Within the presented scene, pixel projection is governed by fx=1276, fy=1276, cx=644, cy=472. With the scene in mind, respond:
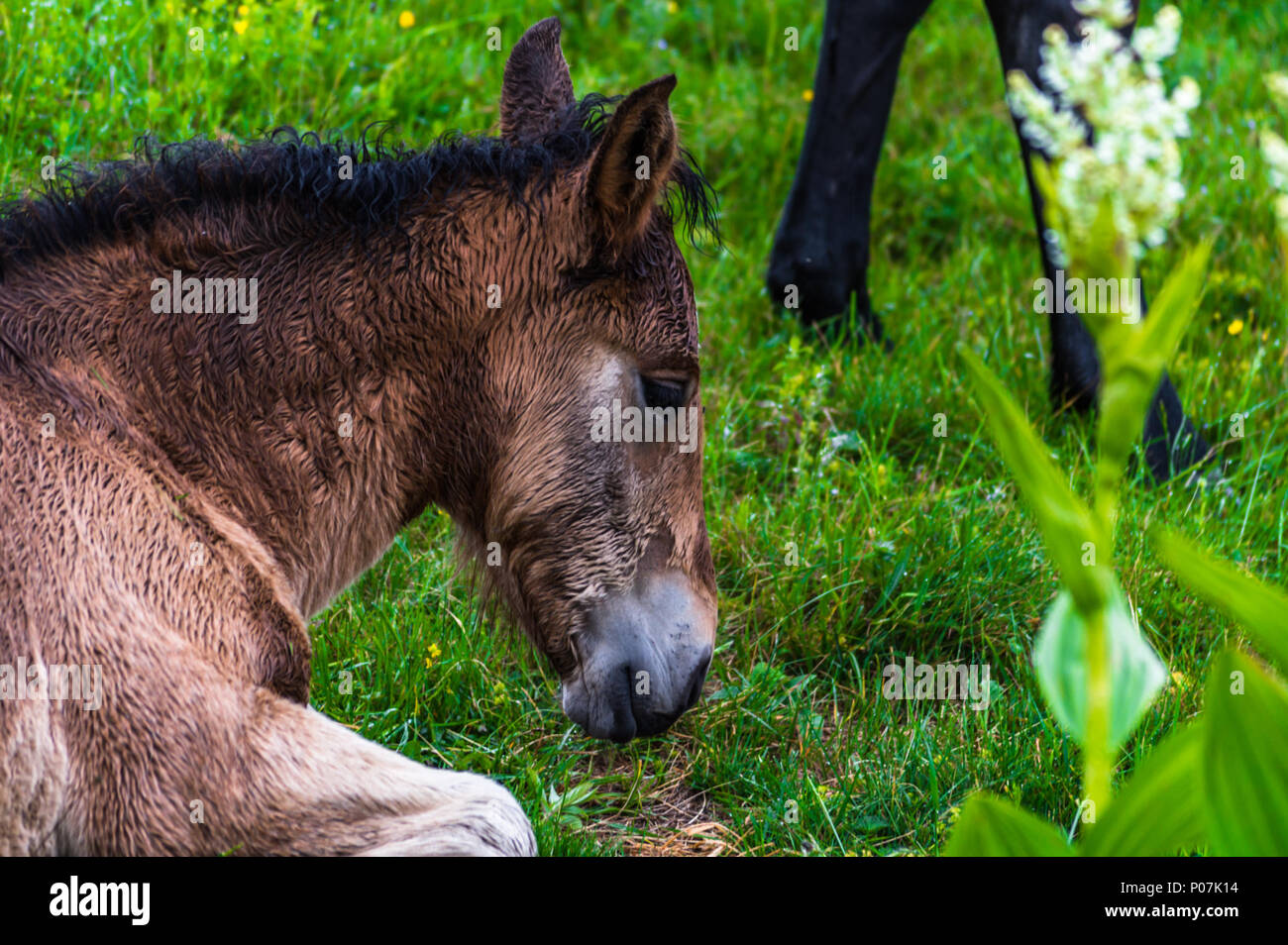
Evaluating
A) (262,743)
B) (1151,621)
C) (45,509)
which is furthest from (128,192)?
(1151,621)

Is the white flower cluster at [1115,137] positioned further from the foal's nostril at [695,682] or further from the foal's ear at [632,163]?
the foal's nostril at [695,682]

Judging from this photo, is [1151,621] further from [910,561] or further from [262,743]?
[262,743]

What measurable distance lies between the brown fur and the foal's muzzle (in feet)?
0.17

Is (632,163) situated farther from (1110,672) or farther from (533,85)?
(1110,672)

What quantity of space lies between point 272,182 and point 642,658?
4.33 ft

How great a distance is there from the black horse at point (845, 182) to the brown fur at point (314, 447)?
2396mm

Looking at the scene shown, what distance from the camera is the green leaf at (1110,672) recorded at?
1.23 m

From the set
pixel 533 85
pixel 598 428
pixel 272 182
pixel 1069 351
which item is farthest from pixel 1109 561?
pixel 1069 351

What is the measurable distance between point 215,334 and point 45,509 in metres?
0.55

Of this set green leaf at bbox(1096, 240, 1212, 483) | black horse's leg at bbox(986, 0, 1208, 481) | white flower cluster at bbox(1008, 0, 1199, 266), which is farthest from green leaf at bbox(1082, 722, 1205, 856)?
black horse's leg at bbox(986, 0, 1208, 481)

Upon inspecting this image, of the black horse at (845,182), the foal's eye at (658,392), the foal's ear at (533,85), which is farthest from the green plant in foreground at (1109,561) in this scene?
the black horse at (845,182)

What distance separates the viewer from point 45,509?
2299 mm

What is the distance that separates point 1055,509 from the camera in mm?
1198
